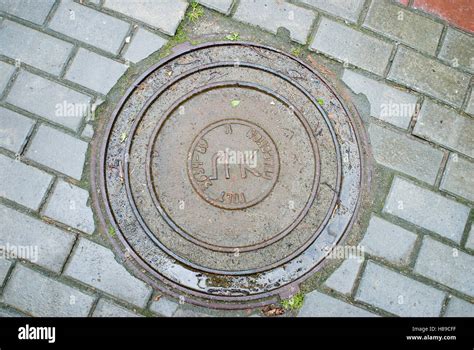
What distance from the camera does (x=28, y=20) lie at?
3.05 m

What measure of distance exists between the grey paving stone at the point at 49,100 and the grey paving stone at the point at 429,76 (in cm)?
201

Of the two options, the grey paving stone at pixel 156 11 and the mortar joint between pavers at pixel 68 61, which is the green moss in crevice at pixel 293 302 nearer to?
the grey paving stone at pixel 156 11

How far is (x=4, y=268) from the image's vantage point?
2777 millimetres

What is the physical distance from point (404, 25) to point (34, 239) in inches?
107

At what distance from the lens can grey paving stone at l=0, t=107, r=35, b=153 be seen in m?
2.90

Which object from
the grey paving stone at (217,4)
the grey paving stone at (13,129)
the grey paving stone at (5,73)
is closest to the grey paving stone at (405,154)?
the grey paving stone at (217,4)

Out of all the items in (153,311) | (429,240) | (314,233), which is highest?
(429,240)

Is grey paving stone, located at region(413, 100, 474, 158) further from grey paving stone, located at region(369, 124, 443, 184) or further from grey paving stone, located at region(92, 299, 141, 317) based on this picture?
grey paving stone, located at region(92, 299, 141, 317)

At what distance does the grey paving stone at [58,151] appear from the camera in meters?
2.88

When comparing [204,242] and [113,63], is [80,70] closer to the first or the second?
[113,63]

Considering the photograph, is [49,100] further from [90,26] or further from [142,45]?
[142,45]

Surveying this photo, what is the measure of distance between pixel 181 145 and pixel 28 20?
4.24 ft

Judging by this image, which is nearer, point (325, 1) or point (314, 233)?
point (314, 233)
